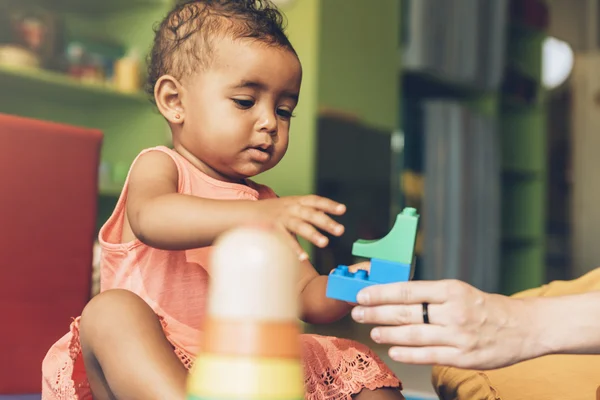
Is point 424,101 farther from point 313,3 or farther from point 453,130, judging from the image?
point 313,3

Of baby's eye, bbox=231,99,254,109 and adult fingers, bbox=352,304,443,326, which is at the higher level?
baby's eye, bbox=231,99,254,109

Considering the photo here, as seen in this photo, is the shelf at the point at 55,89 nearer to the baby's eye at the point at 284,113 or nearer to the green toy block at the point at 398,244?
the baby's eye at the point at 284,113

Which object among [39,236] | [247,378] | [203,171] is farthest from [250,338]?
[39,236]

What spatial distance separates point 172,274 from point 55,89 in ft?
5.54

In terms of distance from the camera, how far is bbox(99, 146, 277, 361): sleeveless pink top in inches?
30.7

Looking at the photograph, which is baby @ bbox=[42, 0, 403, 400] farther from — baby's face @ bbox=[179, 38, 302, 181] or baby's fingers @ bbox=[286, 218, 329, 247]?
baby's fingers @ bbox=[286, 218, 329, 247]

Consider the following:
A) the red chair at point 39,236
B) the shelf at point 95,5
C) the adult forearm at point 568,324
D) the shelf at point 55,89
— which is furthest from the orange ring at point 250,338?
the shelf at point 95,5

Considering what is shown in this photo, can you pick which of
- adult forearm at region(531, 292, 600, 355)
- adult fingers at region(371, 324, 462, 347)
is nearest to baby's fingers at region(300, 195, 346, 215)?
adult fingers at region(371, 324, 462, 347)

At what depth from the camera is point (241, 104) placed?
0.77 meters

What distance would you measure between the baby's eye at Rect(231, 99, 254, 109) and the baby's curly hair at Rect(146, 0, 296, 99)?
0.06 metres

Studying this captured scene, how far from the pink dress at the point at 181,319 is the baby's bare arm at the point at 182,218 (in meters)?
0.11

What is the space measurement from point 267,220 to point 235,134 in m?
0.25

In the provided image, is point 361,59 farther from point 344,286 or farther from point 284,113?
point 344,286

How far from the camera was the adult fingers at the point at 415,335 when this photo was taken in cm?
54
